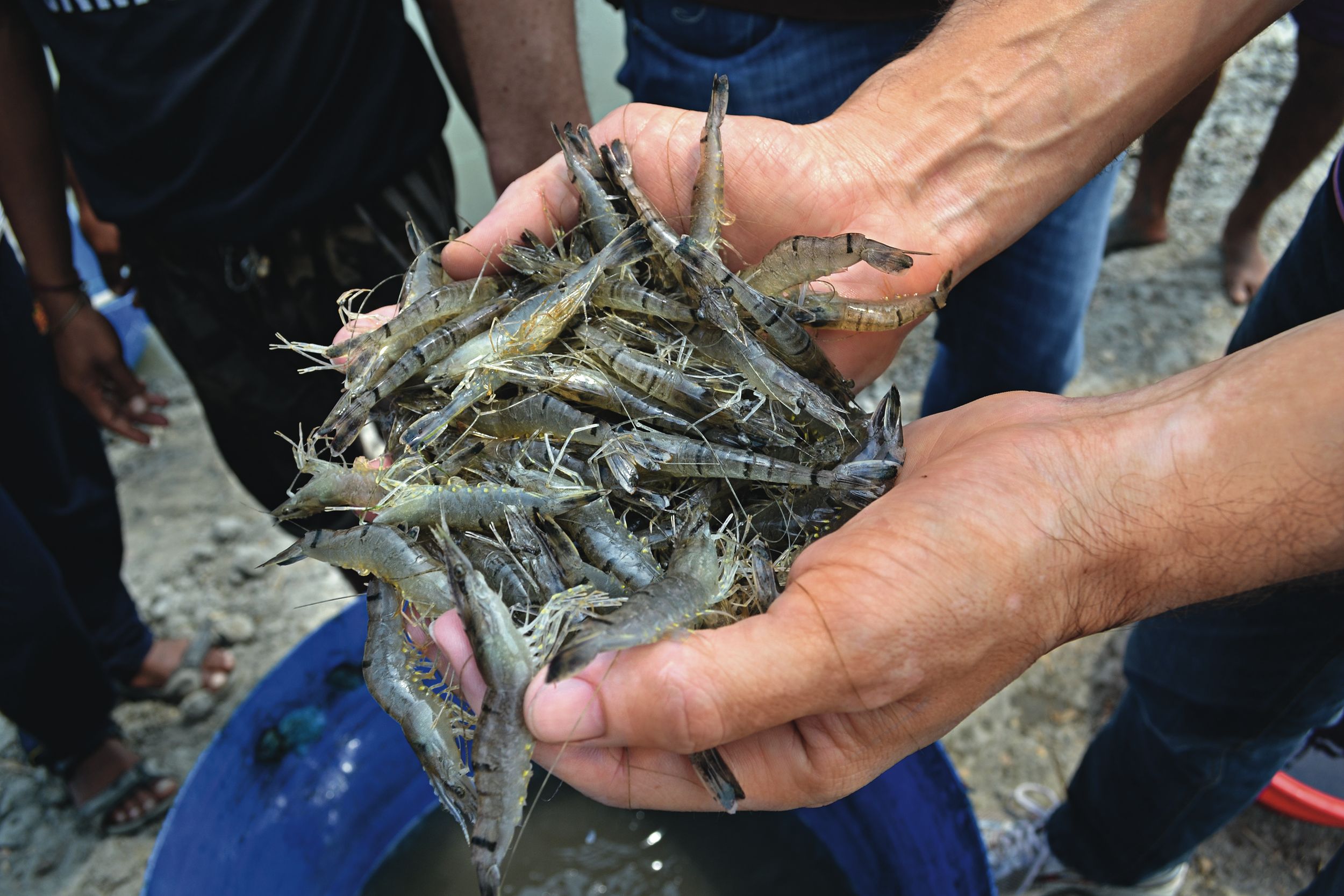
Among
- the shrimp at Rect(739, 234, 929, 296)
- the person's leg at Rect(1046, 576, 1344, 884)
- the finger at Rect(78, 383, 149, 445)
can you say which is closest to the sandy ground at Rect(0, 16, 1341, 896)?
the person's leg at Rect(1046, 576, 1344, 884)

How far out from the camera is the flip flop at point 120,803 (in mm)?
3932

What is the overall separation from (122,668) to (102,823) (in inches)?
30.4

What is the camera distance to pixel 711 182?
2.62 metres

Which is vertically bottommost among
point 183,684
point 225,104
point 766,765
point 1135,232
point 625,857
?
point 625,857

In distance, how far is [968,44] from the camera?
111 inches

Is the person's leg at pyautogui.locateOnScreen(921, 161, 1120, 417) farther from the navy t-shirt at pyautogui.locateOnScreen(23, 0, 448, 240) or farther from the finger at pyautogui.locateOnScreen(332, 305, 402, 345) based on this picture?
the navy t-shirt at pyautogui.locateOnScreen(23, 0, 448, 240)

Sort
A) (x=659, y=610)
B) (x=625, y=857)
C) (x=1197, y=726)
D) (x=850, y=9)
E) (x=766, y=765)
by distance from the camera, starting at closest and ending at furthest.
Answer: (x=659, y=610), (x=766, y=765), (x=1197, y=726), (x=850, y=9), (x=625, y=857)

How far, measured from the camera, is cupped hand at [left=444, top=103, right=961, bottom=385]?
8.73 feet

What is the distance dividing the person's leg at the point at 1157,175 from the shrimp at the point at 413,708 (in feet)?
20.5

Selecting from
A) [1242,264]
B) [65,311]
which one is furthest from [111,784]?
[1242,264]

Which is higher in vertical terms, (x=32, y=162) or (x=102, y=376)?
(x=32, y=162)

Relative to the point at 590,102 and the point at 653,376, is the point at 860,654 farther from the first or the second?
the point at 590,102

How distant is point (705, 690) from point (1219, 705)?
2.14 metres

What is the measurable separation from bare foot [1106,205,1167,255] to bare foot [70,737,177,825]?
24.6ft
